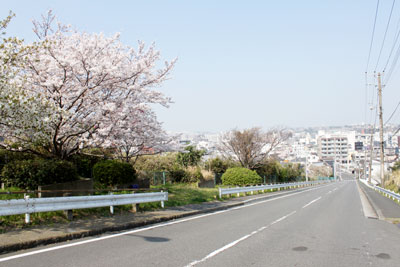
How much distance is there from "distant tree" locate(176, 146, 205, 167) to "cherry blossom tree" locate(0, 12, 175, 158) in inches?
762

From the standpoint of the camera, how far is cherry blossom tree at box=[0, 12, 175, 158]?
43.8ft

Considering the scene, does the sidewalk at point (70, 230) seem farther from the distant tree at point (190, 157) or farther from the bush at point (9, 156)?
the distant tree at point (190, 157)

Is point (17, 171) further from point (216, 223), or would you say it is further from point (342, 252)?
point (342, 252)

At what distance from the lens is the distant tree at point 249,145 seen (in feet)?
150

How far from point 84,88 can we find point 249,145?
111ft

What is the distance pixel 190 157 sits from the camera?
3675 centimetres

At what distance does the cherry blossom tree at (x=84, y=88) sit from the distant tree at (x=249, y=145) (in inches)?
1173

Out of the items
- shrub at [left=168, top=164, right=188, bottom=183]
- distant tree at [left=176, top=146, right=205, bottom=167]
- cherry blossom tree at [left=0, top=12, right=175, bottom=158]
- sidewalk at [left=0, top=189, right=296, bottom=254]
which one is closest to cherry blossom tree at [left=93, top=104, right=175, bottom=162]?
cherry blossom tree at [left=0, top=12, right=175, bottom=158]

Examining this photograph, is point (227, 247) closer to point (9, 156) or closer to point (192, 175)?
point (9, 156)

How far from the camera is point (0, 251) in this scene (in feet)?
22.4

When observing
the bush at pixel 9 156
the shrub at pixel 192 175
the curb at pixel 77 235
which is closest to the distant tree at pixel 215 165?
the shrub at pixel 192 175

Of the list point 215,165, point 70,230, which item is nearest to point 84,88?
point 70,230

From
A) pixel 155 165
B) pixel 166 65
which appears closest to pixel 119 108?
pixel 166 65

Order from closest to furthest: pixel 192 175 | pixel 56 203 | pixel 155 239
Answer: pixel 155 239 → pixel 56 203 → pixel 192 175
